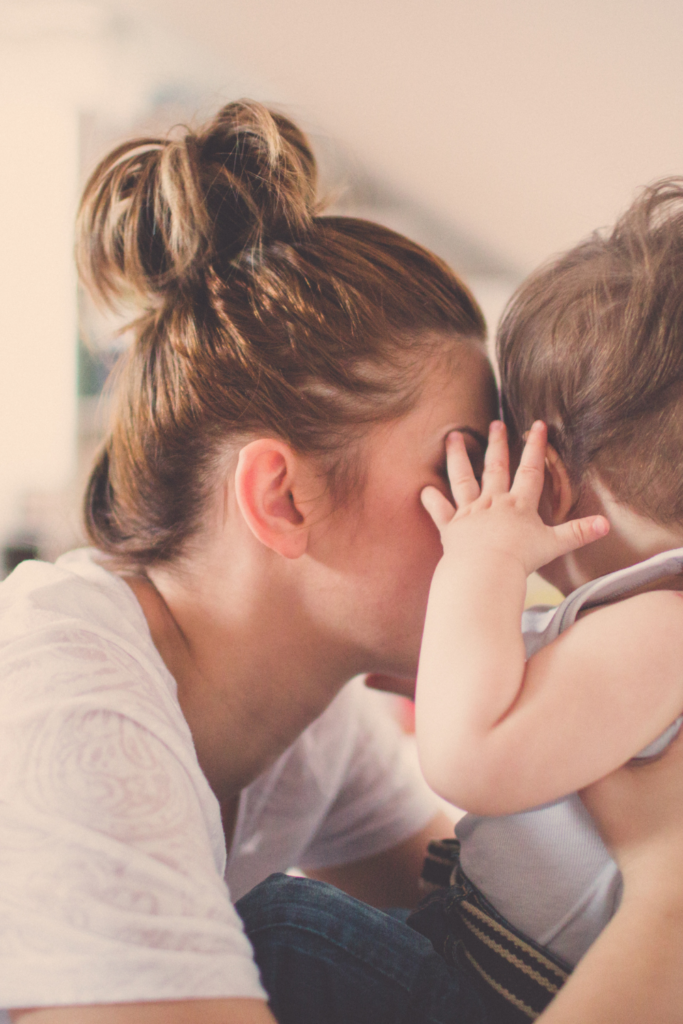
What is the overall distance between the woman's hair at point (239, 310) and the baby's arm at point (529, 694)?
24 cm

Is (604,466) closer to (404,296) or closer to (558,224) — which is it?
(404,296)

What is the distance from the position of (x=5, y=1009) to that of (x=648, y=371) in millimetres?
636

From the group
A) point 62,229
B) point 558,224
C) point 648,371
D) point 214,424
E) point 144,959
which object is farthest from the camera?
point 62,229

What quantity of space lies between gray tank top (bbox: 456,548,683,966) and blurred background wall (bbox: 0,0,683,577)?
47 cm

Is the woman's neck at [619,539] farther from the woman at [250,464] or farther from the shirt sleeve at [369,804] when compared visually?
the shirt sleeve at [369,804]

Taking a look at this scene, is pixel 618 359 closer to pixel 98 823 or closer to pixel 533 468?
pixel 533 468

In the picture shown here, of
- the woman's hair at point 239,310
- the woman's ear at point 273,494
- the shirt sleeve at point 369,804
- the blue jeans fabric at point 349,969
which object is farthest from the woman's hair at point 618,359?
the shirt sleeve at point 369,804

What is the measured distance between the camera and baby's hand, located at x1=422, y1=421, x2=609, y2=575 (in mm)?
621

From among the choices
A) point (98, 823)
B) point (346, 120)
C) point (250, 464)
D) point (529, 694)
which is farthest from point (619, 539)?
point (346, 120)

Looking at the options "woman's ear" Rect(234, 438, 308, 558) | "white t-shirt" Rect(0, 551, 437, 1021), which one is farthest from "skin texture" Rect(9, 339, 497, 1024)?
"white t-shirt" Rect(0, 551, 437, 1021)

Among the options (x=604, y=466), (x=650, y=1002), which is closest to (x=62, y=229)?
(x=604, y=466)

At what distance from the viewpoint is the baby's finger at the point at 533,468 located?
2.18 feet

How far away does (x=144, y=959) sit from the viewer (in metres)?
0.45

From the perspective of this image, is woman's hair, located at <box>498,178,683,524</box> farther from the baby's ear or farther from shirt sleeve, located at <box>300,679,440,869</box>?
shirt sleeve, located at <box>300,679,440,869</box>
